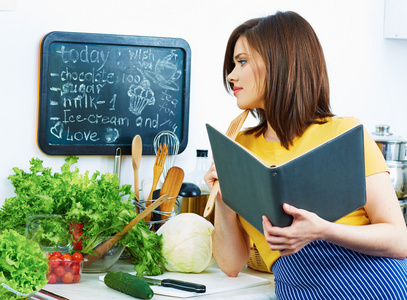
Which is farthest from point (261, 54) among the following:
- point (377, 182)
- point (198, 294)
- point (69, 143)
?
point (69, 143)

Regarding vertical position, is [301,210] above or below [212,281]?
above

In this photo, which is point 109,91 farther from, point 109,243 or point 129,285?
point 129,285

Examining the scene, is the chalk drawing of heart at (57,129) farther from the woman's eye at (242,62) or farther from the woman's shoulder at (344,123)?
the woman's shoulder at (344,123)

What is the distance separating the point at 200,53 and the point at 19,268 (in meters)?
1.12

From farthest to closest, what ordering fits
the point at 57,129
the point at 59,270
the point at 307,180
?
the point at 57,129 → the point at 59,270 → the point at 307,180

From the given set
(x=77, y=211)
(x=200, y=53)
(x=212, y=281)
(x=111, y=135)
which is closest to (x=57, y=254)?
(x=77, y=211)

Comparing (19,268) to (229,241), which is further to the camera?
(229,241)

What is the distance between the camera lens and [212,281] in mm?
1552

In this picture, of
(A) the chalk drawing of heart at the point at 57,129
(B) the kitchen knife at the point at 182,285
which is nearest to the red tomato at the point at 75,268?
(B) the kitchen knife at the point at 182,285

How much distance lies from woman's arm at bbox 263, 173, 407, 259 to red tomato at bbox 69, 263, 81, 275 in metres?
0.57

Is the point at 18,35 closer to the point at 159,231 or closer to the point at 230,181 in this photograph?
the point at 159,231

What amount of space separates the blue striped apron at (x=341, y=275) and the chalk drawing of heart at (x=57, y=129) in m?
0.85

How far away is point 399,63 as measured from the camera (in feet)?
7.95

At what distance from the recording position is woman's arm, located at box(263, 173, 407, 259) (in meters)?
1.10
